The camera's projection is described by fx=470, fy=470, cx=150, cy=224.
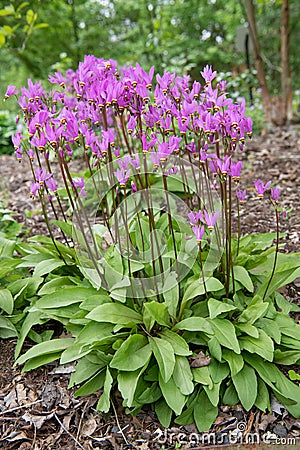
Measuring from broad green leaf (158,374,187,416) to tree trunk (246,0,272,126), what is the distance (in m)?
5.34

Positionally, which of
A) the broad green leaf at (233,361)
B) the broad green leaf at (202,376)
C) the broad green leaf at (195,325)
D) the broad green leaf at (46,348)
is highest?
the broad green leaf at (195,325)

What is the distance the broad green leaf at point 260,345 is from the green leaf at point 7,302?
1.32m

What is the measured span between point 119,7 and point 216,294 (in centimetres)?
1192

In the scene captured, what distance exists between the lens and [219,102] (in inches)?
84.5

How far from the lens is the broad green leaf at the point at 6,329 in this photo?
9.21ft

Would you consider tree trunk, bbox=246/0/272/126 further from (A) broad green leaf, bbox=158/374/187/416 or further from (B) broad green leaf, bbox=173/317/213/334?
(A) broad green leaf, bbox=158/374/187/416

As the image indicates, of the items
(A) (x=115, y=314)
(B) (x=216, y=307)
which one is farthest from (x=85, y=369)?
(B) (x=216, y=307)

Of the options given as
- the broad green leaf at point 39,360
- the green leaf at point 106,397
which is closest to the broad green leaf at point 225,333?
the green leaf at point 106,397

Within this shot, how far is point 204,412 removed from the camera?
2342 mm

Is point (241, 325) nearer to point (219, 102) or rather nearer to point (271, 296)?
point (271, 296)

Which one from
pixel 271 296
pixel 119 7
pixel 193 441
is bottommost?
pixel 193 441

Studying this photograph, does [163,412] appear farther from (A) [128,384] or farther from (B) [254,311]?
(B) [254,311]

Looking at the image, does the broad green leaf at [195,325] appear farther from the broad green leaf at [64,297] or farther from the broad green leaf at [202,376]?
the broad green leaf at [64,297]

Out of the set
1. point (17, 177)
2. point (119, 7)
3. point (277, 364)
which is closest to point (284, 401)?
point (277, 364)
